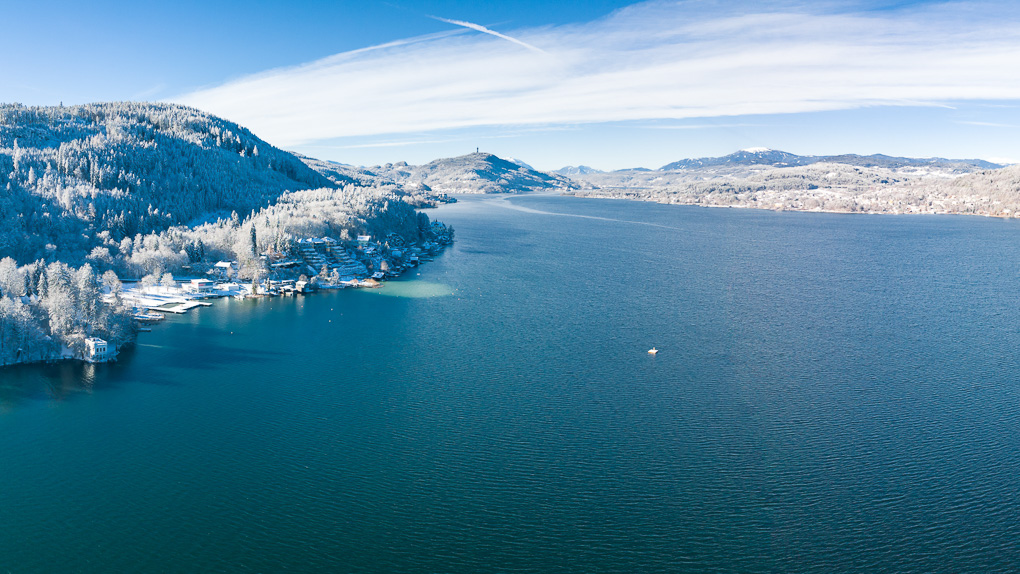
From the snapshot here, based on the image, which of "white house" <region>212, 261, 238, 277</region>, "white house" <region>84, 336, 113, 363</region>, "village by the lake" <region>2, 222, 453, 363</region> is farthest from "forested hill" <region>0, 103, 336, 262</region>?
"white house" <region>84, 336, 113, 363</region>

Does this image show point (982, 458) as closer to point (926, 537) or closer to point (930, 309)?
point (926, 537)

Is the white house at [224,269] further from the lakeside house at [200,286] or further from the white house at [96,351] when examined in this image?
the white house at [96,351]

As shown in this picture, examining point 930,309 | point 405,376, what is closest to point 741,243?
point 930,309

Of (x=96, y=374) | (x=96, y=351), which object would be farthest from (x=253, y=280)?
(x=96, y=374)

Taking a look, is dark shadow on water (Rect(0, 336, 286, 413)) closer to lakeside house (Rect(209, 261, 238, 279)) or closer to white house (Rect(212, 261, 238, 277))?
lakeside house (Rect(209, 261, 238, 279))

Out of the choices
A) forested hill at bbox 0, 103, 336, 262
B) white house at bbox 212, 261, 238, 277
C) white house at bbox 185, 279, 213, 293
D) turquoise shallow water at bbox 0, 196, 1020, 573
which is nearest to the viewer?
turquoise shallow water at bbox 0, 196, 1020, 573

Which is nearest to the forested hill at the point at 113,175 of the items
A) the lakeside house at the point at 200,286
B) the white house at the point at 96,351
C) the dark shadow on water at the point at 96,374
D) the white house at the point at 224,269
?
the white house at the point at 224,269
